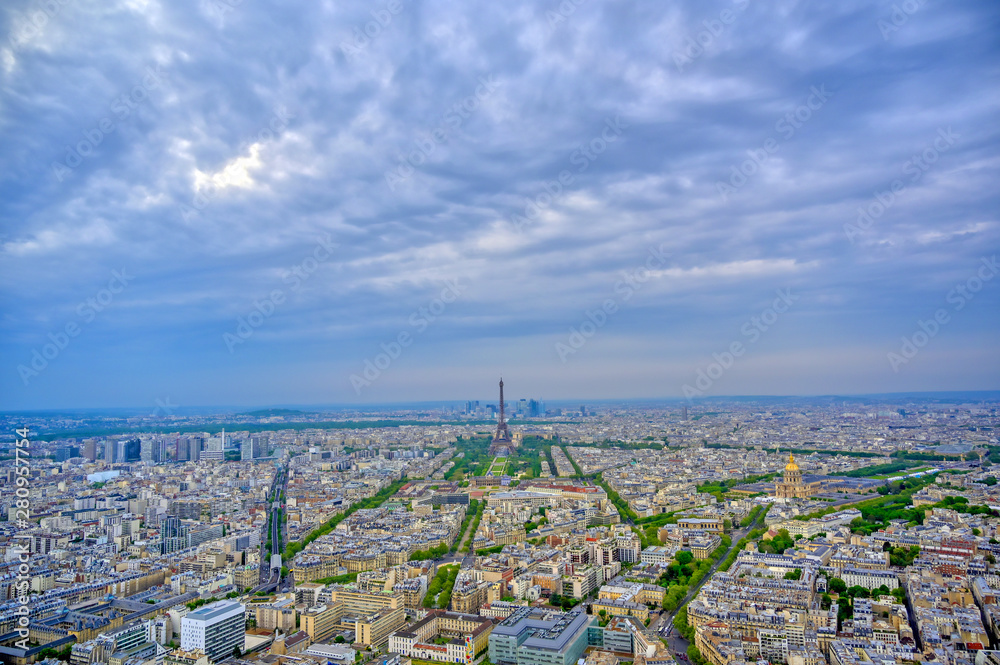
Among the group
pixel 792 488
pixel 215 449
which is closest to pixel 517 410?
pixel 215 449

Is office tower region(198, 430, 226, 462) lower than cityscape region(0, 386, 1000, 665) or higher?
higher

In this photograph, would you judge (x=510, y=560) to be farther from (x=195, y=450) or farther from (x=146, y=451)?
(x=146, y=451)

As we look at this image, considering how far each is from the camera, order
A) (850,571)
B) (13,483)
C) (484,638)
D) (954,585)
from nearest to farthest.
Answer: (484,638)
(954,585)
(850,571)
(13,483)

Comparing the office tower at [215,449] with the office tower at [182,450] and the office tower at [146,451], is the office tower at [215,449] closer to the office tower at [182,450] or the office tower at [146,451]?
the office tower at [182,450]

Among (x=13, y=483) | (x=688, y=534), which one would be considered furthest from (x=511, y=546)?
(x=13, y=483)

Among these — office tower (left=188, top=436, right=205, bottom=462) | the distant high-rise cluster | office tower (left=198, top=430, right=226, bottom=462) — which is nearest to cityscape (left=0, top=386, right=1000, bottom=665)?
office tower (left=188, top=436, right=205, bottom=462)

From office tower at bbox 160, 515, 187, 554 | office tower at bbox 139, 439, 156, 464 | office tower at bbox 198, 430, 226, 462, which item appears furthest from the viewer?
office tower at bbox 198, 430, 226, 462

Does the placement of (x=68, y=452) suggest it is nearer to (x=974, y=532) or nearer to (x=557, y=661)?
(x=557, y=661)

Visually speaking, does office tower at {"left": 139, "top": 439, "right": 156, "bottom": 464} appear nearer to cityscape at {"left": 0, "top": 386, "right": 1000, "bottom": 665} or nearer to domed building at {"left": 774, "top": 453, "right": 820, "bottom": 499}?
cityscape at {"left": 0, "top": 386, "right": 1000, "bottom": 665}
